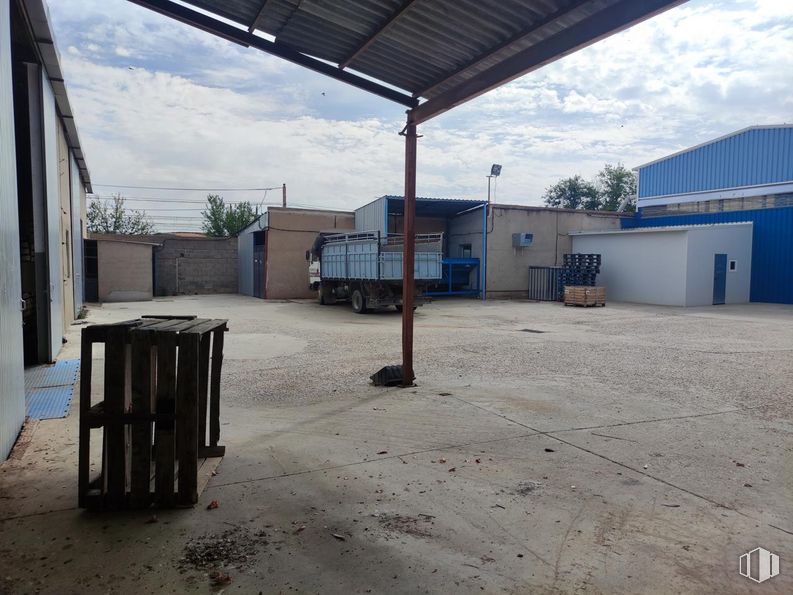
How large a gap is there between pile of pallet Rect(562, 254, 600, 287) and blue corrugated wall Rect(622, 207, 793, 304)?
709cm

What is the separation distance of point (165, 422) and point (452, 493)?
80.4 inches

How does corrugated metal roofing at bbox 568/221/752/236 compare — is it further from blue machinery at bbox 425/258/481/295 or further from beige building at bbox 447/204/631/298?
blue machinery at bbox 425/258/481/295

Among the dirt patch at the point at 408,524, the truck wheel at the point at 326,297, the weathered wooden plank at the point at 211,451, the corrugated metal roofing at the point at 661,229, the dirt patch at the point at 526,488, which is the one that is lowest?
the dirt patch at the point at 408,524

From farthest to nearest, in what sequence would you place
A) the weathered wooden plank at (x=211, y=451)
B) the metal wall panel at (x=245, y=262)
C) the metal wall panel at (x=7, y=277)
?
1. the metal wall panel at (x=245, y=262)
2. the weathered wooden plank at (x=211, y=451)
3. the metal wall panel at (x=7, y=277)

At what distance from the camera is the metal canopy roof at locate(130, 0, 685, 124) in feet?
14.8

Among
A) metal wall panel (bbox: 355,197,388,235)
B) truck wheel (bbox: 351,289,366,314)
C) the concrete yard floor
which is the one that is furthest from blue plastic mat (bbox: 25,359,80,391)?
metal wall panel (bbox: 355,197,388,235)

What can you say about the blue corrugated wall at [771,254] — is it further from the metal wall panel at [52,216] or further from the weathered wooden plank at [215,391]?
the metal wall panel at [52,216]

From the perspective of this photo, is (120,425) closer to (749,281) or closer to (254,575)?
(254,575)

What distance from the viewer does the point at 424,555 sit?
9.96ft

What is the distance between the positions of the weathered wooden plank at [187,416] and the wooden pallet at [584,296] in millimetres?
19787

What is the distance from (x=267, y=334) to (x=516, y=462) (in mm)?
9235

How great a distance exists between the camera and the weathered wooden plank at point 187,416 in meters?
3.44

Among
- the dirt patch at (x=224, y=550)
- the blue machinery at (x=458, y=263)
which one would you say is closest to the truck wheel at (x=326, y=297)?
the blue machinery at (x=458, y=263)

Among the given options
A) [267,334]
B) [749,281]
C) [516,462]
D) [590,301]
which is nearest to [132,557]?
[516,462]
